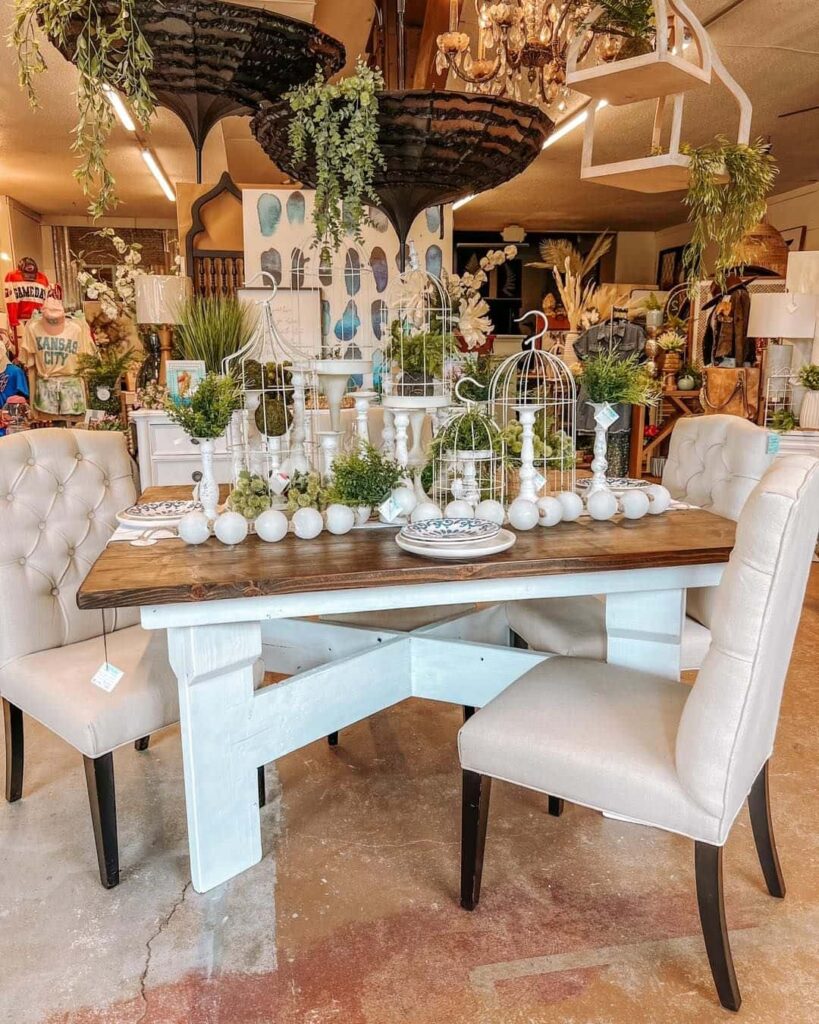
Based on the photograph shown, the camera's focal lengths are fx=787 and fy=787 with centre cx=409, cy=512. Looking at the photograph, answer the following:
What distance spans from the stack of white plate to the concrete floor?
0.82 m

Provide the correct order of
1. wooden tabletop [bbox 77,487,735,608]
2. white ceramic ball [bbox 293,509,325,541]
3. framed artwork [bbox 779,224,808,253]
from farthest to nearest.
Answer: framed artwork [bbox 779,224,808,253], white ceramic ball [bbox 293,509,325,541], wooden tabletop [bbox 77,487,735,608]

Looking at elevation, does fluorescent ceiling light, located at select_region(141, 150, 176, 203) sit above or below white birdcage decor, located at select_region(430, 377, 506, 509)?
above

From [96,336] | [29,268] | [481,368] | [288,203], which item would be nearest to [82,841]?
[481,368]

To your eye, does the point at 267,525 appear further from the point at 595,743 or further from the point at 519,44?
the point at 519,44

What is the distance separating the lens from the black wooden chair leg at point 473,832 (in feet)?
5.59

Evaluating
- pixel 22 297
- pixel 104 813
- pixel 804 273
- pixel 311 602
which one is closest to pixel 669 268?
pixel 804 273

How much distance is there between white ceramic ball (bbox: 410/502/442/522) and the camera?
1941 millimetres

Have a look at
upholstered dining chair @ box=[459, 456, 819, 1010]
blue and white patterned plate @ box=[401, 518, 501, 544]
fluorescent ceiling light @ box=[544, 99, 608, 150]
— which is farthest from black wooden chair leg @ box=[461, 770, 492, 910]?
fluorescent ceiling light @ box=[544, 99, 608, 150]

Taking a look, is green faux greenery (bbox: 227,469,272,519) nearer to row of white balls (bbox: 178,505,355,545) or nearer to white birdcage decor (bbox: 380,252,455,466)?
row of white balls (bbox: 178,505,355,545)

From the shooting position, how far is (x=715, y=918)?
146 centimetres

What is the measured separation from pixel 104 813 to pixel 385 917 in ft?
2.26

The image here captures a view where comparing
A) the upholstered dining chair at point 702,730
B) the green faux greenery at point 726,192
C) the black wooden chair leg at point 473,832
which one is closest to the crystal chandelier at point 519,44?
the green faux greenery at point 726,192

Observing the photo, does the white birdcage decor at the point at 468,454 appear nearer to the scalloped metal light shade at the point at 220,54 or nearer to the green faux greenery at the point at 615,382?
the green faux greenery at the point at 615,382

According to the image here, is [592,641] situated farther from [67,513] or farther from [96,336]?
[96,336]
